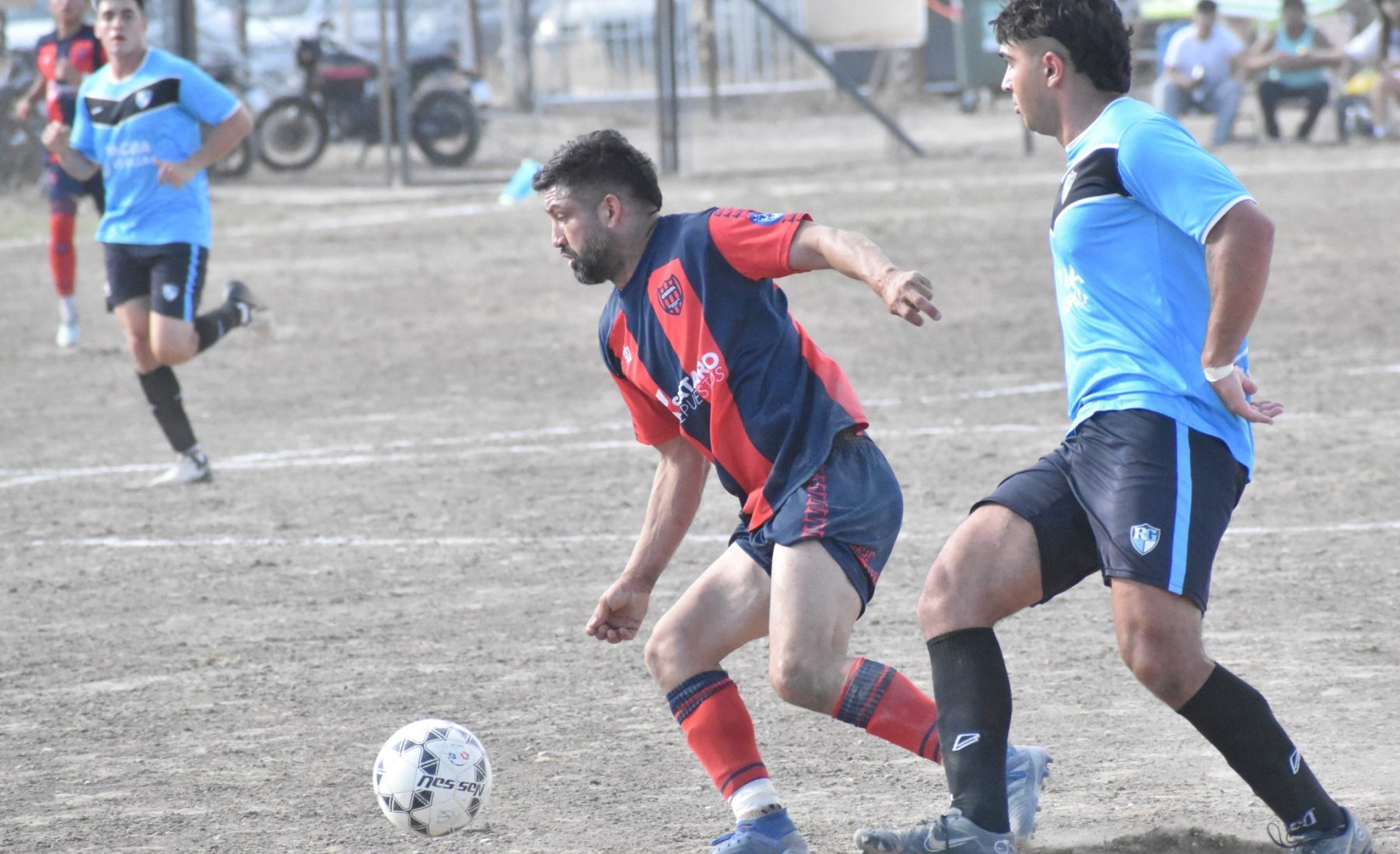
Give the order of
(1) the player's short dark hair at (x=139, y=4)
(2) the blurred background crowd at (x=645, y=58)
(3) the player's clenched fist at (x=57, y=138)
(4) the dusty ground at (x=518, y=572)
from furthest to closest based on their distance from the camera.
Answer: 1. (2) the blurred background crowd at (x=645, y=58)
2. (3) the player's clenched fist at (x=57, y=138)
3. (1) the player's short dark hair at (x=139, y=4)
4. (4) the dusty ground at (x=518, y=572)

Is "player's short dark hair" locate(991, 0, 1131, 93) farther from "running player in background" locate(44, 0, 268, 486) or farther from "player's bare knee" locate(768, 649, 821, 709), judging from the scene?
"running player in background" locate(44, 0, 268, 486)

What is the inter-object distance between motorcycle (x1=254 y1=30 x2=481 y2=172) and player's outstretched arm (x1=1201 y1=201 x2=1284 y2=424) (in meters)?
19.1

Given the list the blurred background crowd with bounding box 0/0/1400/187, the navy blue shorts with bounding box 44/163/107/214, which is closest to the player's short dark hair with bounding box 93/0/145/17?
the navy blue shorts with bounding box 44/163/107/214

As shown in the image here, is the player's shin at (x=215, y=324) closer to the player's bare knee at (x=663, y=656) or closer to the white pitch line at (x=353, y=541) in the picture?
the white pitch line at (x=353, y=541)

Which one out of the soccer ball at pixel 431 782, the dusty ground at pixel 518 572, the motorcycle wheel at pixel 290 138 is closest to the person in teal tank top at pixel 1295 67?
the dusty ground at pixel 518 572

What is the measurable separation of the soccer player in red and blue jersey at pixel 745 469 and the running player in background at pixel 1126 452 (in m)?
0.23

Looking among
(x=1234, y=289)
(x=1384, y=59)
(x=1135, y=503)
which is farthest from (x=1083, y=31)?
(x=1384, y=59)

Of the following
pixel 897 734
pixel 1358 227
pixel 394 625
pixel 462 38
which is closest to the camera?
pixel 897 734

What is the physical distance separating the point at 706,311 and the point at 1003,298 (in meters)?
9.20

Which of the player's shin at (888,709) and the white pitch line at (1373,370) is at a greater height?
the player's shin at (888,709)

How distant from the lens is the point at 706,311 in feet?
13.9

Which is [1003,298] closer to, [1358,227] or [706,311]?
[1358,227]

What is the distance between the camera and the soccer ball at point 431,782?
426 centimetres

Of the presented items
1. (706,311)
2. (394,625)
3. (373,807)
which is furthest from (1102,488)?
(394,625)
